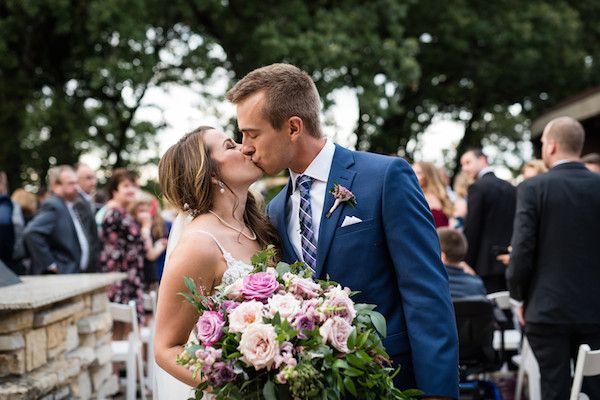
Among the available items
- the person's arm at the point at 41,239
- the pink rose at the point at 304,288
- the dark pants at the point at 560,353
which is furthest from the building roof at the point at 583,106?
the pink rose at the point at 304,288

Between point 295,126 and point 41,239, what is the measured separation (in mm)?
5686

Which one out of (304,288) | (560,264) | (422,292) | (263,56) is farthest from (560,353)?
(263,56)

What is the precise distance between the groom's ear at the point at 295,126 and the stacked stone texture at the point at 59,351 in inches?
80.6

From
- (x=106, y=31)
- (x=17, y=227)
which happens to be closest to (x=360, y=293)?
(x=17, y=227)

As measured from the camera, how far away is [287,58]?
1521 cm

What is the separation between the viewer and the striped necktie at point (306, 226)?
3111mm

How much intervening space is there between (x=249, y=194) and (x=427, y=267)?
3.70 ft

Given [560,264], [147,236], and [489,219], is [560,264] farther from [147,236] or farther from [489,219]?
[147,236]

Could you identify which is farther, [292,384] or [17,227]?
[17,227]

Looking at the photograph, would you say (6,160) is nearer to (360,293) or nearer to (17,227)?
(17,227)

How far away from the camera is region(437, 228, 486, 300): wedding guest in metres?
5.98

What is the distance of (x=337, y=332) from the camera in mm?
2461

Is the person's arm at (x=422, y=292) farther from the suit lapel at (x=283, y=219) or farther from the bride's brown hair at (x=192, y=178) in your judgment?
the bride's brown hair at (x=192, y=178)

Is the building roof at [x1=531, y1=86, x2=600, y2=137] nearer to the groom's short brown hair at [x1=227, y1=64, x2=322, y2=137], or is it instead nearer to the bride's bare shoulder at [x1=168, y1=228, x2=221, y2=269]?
the groom's short brown hair at [x1=227, y1=64, x2=322, y2=137]
